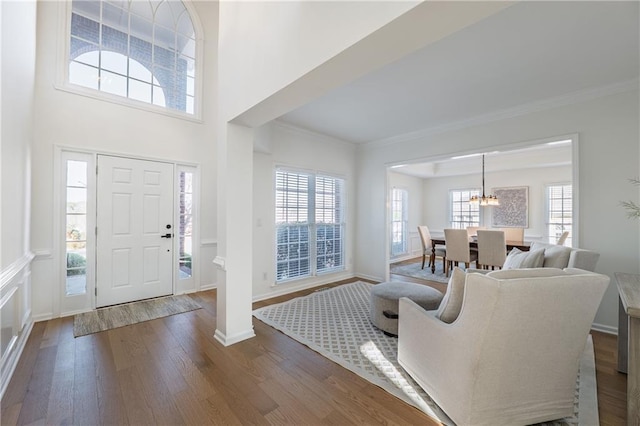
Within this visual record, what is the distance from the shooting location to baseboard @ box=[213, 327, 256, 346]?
248 centimetres

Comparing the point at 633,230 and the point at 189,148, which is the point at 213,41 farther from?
the point at 633,230

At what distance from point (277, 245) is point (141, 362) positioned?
2.17 metres

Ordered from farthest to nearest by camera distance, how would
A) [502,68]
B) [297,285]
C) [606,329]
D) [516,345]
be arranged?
[297,285] → [606,329] → [502,68] → [516,345]

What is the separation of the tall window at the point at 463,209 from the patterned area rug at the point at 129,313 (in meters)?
6.89

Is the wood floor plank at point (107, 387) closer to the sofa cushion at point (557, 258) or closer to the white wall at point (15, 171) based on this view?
the white wall at point (15, 171)

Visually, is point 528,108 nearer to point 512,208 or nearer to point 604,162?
point 604,162

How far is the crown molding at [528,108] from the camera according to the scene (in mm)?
2748

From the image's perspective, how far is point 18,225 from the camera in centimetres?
227

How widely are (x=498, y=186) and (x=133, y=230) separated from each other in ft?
25.8

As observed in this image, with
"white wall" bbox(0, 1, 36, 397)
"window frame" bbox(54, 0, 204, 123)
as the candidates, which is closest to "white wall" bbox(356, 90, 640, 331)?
"window frame" bbox(54, 0, 204, 123)

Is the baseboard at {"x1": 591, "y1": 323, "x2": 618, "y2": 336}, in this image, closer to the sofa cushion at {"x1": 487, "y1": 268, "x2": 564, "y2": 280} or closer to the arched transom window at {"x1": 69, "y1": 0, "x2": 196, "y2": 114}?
the sofa cushion at {"x1": 487, "y1": 268, "x2": 564, "y2": 280}

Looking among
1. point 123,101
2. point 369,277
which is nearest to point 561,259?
point 369,277

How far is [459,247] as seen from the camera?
508 centimetres

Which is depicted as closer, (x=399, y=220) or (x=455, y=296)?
(x=455, y=296)
